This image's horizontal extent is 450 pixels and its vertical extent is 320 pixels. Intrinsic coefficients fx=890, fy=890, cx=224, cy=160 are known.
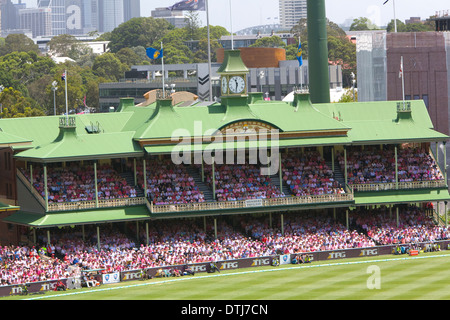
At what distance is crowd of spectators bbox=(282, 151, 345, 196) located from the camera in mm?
57531

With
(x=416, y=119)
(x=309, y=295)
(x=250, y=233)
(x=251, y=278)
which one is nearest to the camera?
(x=309, y=295)

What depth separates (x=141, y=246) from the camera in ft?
173

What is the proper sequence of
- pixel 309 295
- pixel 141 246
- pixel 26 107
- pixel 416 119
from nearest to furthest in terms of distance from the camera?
pixel 309 295, pixel 141 246, pixel 416 119, pixel 26 107

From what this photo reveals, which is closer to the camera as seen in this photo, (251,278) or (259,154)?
(251,278)

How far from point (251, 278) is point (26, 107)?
69.8 m

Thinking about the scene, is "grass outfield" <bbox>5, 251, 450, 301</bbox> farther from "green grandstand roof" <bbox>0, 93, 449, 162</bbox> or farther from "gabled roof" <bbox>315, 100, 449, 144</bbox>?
"gabled roof" <bbox>315, 100, 449, 144</bbox>

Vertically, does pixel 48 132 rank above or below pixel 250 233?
above

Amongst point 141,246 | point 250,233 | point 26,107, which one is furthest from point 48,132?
point 26,107

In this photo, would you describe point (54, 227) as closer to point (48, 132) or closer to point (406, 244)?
point (48, 132)

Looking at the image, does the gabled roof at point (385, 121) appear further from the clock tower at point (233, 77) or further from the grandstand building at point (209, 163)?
the clock tower at point (233, 77)

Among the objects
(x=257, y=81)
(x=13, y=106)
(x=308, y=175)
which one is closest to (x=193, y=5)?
(x=13, y=106)

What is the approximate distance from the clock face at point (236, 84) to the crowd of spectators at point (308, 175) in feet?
17.6

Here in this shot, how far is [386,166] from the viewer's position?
2373 inches

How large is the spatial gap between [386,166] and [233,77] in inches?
473
